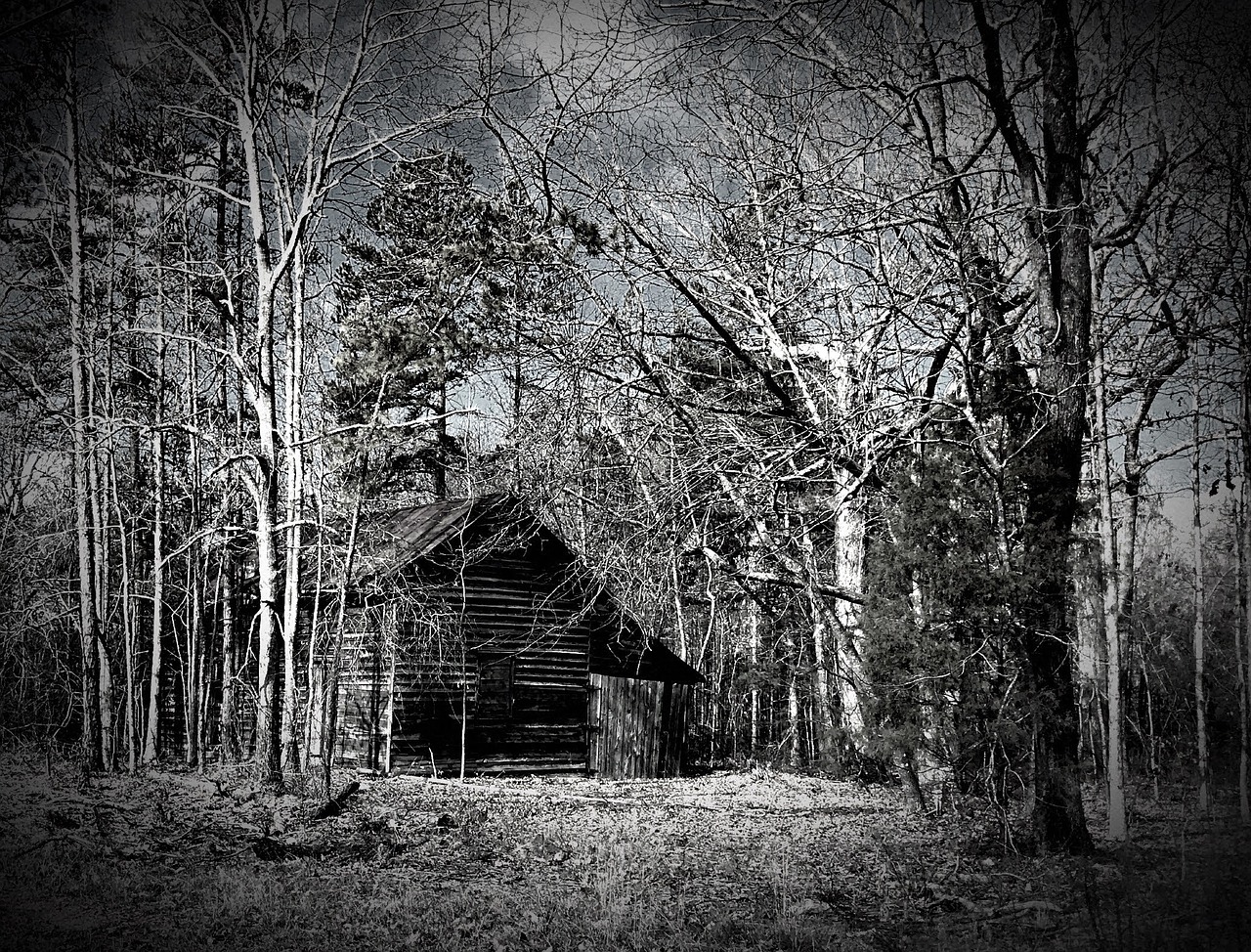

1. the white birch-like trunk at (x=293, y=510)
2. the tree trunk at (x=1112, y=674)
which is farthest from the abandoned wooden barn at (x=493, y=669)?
the tree trunk at (x=1112, y=674)

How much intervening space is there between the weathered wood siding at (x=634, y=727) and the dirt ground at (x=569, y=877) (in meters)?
6.85

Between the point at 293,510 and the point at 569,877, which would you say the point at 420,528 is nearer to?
the point at 293,510

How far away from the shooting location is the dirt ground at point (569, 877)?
681 cm

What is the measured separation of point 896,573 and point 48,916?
8444mm

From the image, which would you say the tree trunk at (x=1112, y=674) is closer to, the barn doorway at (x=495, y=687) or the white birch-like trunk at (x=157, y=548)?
the barn doorway at (x=495, y=687)

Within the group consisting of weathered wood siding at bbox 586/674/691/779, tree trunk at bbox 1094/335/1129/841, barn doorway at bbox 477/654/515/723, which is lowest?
weathered wood siding at bbox 586/674/691/779

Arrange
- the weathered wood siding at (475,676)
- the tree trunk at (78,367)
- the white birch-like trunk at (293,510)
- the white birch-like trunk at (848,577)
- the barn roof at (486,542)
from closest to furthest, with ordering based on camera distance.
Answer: the white birch-like trunk at (848,577) → the white birch-like trunk at (293,510) → the tree trunk at (78,367) → the barn roof at (486,542) → the weathered wood siding at (475,676)

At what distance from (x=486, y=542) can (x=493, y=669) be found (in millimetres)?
4443

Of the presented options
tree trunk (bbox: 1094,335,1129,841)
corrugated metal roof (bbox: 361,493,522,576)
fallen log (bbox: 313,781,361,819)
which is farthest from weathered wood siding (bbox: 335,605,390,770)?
tree trunk (bbox: 1094,335,1129,841)

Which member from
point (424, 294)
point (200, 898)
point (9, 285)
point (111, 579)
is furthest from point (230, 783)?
point (111, 579)

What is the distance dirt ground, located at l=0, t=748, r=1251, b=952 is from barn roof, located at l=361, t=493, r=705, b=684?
535 centimetres

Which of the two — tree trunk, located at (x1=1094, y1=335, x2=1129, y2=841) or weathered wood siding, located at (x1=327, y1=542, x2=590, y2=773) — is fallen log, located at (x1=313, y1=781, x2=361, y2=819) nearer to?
weathered wood siding, located at (x1=327, y1=542, x2=590, y2=773)

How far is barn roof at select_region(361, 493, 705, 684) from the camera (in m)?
18.2

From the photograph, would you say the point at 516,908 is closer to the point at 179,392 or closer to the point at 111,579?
the point at 179,392
